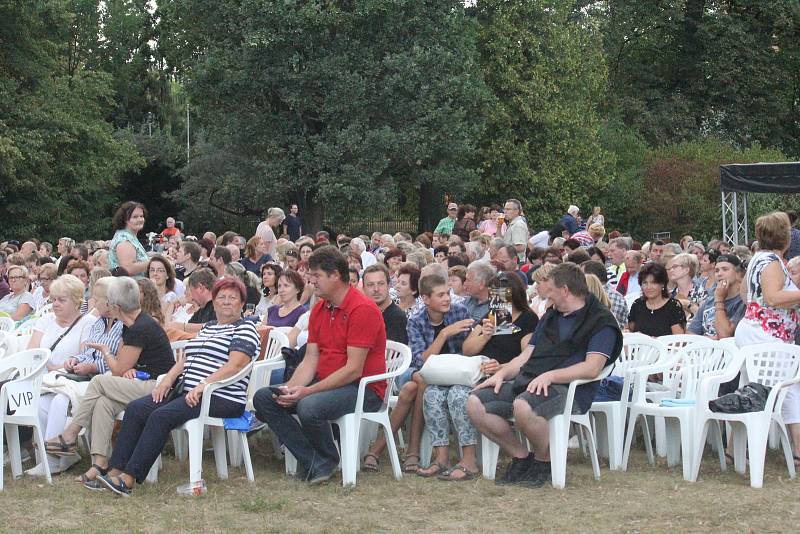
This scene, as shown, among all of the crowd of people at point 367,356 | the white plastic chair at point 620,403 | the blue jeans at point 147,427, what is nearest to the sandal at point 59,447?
the crowd of people at point 367,356

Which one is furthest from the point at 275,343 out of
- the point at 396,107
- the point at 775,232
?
the point at 396,107

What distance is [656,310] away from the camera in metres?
8.12

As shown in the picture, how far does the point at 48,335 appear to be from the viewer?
7.38m

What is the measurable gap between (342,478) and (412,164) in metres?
20.4

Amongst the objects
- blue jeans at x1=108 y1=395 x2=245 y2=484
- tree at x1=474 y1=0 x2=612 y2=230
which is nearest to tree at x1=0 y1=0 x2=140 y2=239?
tree at x1=474 y1=0 x2=612 y2=230

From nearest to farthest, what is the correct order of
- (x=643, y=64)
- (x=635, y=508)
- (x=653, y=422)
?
(x=635, y=508)
(x=653, y=422)
(x=643, y=64)

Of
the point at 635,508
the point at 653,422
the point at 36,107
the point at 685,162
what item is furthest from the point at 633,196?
the point at 635,508

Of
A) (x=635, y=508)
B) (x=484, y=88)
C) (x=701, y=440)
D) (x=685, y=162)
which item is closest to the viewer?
(x=635, y=508)

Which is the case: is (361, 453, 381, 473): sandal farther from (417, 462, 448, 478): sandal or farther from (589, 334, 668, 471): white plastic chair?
(589, 334, 668, 471): white plastic chair

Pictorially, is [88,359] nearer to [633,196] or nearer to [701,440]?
[701,440]

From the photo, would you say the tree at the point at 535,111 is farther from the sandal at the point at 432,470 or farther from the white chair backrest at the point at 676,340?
the sandal at the point at 432,470

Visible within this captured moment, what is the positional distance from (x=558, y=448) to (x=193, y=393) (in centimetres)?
207

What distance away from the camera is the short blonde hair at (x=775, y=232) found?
21.4 feet

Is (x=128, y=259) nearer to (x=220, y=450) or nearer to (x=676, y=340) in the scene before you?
(x=220, y=450)
